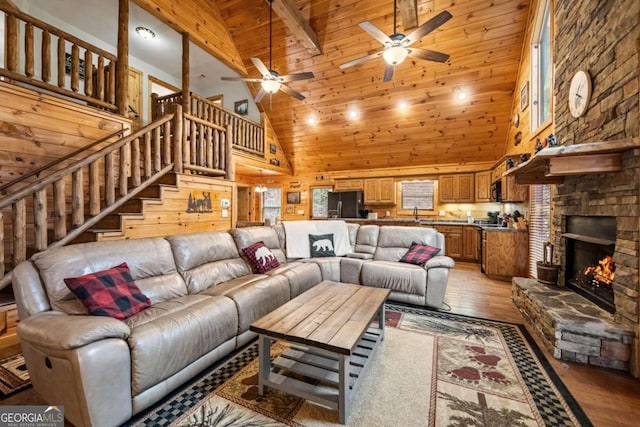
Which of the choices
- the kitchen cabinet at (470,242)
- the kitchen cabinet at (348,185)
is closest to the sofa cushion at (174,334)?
the kitchen cabinet at (470,242)

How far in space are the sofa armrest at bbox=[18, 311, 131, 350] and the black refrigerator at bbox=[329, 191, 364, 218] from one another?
6414mm

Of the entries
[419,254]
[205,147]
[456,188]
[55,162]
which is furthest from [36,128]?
[456,188]

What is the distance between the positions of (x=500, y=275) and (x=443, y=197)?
2623mm

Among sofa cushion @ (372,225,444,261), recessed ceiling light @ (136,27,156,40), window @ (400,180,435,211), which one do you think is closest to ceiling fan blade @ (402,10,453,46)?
sofa cushion @ (372,225,444,261)

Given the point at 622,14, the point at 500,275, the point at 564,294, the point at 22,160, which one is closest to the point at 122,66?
the point at 22,160

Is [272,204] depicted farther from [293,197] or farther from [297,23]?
[297,23]

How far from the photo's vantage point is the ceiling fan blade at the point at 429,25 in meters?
2.80

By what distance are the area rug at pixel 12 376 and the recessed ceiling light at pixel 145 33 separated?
578 cm

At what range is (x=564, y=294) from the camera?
2.82 metres

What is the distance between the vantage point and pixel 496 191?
5.64 meters

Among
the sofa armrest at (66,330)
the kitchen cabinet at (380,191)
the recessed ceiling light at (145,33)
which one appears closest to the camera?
the sofa armrest at (66,330)

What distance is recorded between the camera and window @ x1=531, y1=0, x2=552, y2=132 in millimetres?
3910

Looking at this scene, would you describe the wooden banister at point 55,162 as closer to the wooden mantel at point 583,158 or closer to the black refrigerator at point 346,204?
the black refrigerator at point 346,204

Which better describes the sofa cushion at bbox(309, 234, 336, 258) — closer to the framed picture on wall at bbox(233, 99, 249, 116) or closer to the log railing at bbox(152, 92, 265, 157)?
the log railing at bbox(152, 92, 265, 157)
